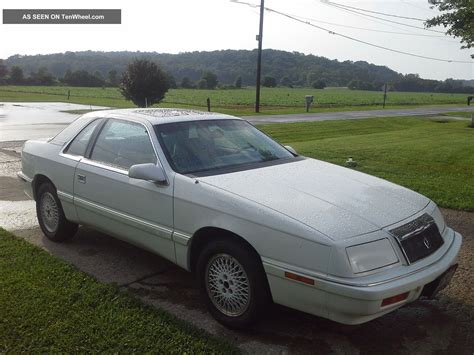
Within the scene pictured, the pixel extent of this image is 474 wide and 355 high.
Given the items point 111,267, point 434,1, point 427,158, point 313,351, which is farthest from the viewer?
point 434,1

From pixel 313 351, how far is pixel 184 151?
5.93ft

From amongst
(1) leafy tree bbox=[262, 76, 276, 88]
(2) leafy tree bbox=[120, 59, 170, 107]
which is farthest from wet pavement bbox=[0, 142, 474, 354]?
(1) leafy tree bbox=[262, 76, 276, 88]

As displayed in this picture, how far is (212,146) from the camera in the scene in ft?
13.0

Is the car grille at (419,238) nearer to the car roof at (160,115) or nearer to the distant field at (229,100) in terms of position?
the car roof at (160,115)

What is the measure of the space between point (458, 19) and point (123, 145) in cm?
967

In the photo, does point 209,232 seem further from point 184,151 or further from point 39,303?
point 39,303

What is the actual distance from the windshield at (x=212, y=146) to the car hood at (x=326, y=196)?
246 mm

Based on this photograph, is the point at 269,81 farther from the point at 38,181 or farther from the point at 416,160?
the point at 38,181

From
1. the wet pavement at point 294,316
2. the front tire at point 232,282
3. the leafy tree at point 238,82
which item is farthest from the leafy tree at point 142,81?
the leafy tree at point 238,82

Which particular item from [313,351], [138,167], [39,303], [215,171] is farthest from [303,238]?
[39,303]

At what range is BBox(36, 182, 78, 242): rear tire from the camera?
477 cm

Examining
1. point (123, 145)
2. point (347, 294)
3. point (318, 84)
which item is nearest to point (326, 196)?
point (347, 294)

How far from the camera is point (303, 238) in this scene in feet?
9.11

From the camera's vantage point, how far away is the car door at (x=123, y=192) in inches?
142
